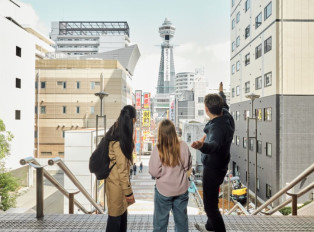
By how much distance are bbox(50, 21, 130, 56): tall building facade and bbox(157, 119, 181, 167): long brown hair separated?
267 ft

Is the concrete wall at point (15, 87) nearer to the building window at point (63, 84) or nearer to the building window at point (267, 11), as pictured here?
the building window at point (63, 84)

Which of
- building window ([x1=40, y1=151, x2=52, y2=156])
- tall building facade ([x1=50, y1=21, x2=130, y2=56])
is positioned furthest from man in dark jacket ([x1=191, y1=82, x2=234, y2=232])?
tall building facade ([x1=50, y1=21, x2=130, y2=56])

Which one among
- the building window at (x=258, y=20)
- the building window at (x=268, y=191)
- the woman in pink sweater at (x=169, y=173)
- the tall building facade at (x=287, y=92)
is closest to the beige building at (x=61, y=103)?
the building window at (x=258, y=20)

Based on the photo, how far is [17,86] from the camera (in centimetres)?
2167

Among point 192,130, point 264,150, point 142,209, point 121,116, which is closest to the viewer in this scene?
point 121,116

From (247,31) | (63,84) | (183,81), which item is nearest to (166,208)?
(247,31)

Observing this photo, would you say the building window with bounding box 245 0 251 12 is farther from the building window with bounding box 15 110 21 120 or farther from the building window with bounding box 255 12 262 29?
the building window with bounding box 15 110 21 120

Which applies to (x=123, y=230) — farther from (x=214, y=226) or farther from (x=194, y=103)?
(x=194, y=103)

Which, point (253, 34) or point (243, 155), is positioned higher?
point (253, 34)

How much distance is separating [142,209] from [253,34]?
16.6 metres

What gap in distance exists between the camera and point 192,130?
33.6 metres

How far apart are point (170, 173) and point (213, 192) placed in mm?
626

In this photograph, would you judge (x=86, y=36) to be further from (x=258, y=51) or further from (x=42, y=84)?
(x=258, y=51)

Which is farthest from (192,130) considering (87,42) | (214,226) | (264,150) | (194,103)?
(87,42)
